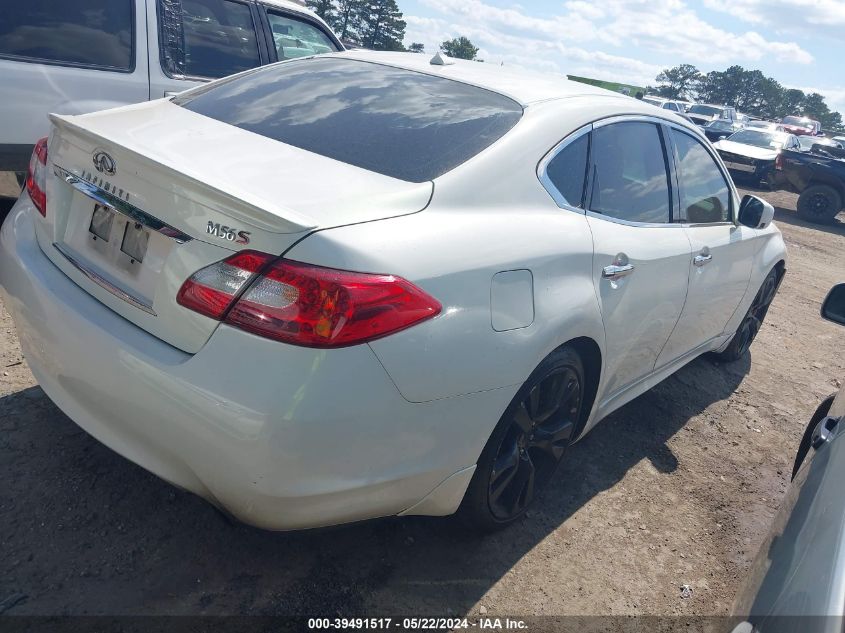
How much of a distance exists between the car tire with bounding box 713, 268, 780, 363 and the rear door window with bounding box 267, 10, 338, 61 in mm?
3815

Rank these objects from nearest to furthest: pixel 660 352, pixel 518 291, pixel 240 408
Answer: pixel 240 408 → pixel 518 291 → pixel 660 352

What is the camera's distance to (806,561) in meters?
1.36

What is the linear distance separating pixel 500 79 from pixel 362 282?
156 centimetres

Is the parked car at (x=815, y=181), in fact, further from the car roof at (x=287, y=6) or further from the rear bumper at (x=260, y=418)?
the rear bumper at (x=260, y=418)

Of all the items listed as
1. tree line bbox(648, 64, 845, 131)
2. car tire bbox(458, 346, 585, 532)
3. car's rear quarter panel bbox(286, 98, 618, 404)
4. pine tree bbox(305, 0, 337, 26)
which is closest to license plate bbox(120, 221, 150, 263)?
car's rear quarter panel bbox(286, 98, 618, 404)

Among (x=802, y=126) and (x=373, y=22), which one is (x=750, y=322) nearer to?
(x=802, y=126)

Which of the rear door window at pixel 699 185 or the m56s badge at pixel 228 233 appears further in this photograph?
the rear door window at pixel 699 185

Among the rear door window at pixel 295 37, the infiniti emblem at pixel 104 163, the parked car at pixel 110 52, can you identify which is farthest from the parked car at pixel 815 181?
the infiniti emblem at pixel 104 163

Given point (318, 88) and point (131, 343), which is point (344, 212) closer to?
point (131, 343)

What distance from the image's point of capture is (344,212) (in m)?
1.88

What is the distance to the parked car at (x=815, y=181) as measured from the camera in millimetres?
13820

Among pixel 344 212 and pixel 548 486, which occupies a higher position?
pixel 344 212

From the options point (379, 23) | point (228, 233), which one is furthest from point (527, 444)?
point (379, 23)

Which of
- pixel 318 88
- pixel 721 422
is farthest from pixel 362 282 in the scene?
pixel 721 422
